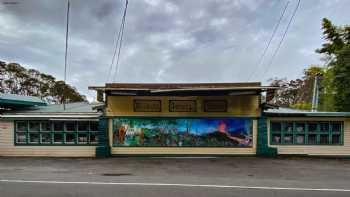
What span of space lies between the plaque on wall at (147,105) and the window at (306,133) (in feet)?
21.4

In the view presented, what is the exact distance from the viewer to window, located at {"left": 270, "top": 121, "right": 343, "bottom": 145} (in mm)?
16703

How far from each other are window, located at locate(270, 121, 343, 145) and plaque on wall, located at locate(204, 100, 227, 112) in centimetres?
295

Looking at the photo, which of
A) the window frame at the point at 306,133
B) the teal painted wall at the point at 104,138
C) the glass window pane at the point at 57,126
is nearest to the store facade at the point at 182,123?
the teal painted wall at the point at 104,138

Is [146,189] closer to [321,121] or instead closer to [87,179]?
[87,179]

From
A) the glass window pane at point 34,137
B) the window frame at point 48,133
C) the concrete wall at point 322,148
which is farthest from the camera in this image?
the glass window pane at point 34,137

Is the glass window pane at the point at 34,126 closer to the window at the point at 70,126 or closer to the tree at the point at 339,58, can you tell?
the window at the point at 70,126

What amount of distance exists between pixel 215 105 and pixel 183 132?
2360mm

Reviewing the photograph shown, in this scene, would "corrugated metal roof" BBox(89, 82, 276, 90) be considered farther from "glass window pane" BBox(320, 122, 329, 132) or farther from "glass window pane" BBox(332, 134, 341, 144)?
"glass window pane" BBox(332, 134, 341, 144)

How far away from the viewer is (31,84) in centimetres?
4916

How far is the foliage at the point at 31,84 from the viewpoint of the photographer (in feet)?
149

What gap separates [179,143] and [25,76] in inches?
1586

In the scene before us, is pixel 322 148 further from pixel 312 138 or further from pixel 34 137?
pixel 34 137

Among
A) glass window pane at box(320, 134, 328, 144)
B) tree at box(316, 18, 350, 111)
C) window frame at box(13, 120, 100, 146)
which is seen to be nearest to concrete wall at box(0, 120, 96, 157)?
window frame at box(13, 120, 100, 146)

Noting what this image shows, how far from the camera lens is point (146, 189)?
7781 mm
